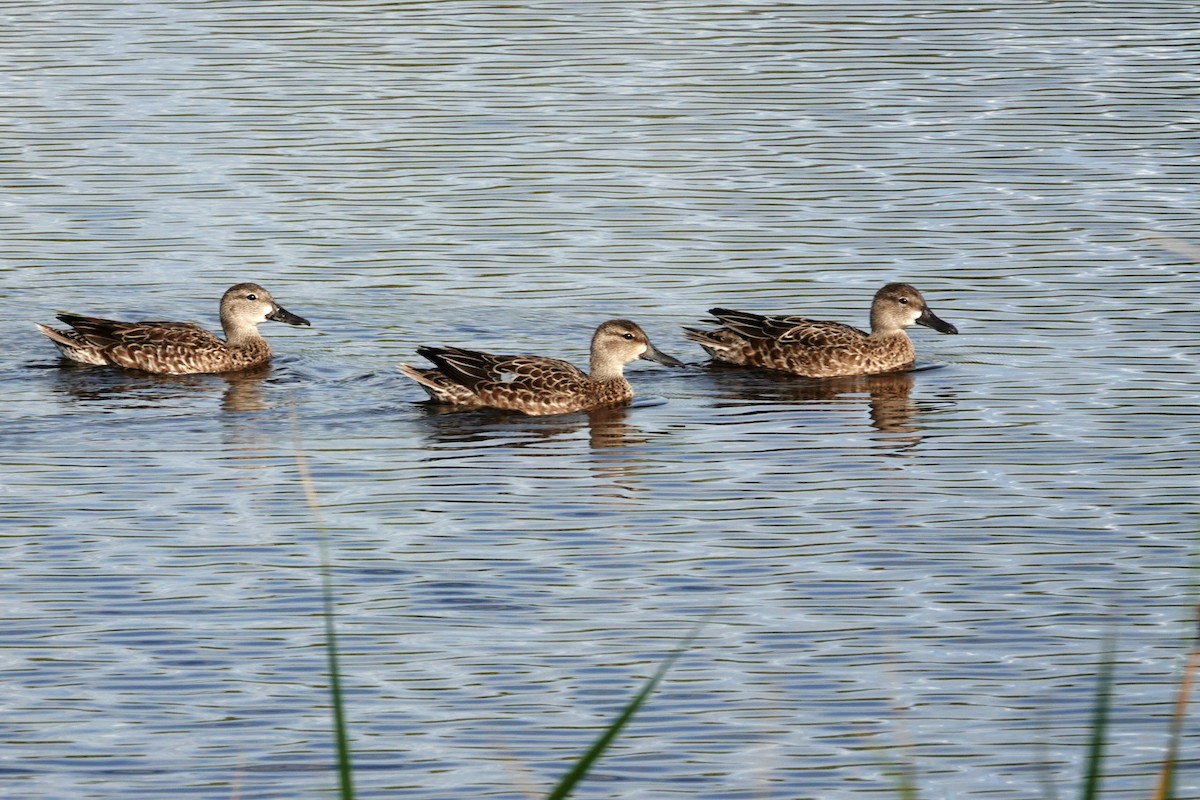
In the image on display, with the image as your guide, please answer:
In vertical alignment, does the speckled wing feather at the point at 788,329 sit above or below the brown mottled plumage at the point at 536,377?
above

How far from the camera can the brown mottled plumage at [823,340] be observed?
51.1 ft

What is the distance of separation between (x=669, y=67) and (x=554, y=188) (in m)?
4.57

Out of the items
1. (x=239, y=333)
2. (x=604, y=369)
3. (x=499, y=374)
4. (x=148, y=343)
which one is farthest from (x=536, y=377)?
(x=148, y=343)

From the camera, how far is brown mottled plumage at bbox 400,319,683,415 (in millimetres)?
14609

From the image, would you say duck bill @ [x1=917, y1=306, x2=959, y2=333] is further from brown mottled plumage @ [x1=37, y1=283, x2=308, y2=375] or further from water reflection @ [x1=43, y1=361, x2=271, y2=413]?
water reflection @ [x1=43, y1=361, x2=271, y2=413]

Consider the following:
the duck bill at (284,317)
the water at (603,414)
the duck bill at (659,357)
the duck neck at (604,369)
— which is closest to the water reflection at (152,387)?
the water at (603,414)

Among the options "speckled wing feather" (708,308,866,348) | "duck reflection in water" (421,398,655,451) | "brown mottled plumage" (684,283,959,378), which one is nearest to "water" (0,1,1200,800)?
"duck reflection in water" (421,398,655,451)

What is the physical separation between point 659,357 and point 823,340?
1090mm

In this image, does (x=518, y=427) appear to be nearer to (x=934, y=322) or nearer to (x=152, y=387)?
(x=152, y=387)

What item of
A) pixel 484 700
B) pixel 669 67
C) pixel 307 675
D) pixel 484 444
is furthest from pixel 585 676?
pixel 669 67

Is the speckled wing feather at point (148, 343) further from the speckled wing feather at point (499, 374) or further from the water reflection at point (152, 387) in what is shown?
the speckled wing feather at point (499, 374)

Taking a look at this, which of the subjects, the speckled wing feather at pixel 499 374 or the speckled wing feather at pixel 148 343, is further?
the speckled wing feather at pixel 148 343

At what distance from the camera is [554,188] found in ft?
65.5

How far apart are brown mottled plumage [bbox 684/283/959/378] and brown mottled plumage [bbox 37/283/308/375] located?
9.05 ft
